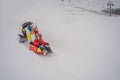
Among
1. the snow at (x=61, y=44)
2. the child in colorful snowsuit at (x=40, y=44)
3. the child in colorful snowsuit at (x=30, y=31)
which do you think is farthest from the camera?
the child in colorful snowsuit at (x=30, y=31)

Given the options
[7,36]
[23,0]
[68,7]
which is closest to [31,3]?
[23,0]

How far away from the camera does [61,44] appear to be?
2770 millimetres

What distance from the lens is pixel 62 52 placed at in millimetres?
A: 2574

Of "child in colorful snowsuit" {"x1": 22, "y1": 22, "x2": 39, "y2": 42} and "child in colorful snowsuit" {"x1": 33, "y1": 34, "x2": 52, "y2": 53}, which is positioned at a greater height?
"child in colorful snowsuit" {"x1": 22, "y1": 22, "x2": 39, "y2": 42}

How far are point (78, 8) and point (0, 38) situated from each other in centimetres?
198

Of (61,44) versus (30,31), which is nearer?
(30,31)

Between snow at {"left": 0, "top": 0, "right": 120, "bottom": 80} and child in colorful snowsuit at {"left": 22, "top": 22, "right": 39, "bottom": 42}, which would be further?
child in colorful snowsuit at {"left": 22, "top": 22, "right": 39, "bottom": 42}

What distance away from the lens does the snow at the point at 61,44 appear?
2119 mm

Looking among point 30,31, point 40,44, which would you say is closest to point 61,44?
point 40,44

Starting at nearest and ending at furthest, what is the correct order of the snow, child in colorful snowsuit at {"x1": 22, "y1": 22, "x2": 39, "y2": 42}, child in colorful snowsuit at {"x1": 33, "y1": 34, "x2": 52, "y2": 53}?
the snow < child in colorful snowsuit at {"x1": 33, "y1": 34, "x2": 52, "y2": 53} < child in colorful snowsuit at {"x1": 22, "y1": 22, "x2": 39, "y2": 42}

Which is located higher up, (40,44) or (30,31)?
(30,31)

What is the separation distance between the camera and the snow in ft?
6.95

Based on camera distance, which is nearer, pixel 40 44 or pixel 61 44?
pixel 40 44

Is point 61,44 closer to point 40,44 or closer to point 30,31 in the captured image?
point 40,44
